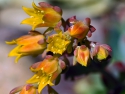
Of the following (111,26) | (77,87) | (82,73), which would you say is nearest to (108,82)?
(82,73)

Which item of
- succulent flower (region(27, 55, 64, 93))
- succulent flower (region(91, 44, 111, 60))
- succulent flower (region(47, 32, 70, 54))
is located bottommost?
succulent flower (region(27, 55, 64, 93))

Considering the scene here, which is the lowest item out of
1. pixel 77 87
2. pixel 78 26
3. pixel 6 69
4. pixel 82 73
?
pixel 77 87

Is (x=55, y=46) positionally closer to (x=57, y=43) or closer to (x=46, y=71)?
(x=57, y=43)

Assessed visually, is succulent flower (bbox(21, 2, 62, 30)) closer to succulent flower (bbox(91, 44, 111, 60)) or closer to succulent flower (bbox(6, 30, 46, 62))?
succulent flower (bbox(6, 30, 46, 62))

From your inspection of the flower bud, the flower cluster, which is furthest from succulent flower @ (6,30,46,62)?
the flower bud

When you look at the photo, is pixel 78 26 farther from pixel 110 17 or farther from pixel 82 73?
pixel 110 17

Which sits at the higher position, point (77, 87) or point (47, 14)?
point (47, 14)

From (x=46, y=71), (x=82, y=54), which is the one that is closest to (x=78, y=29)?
(x=82, y=54)

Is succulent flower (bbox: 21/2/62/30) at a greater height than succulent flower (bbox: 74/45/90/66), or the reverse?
succulent flower (bbox: 21/2/62/30)
